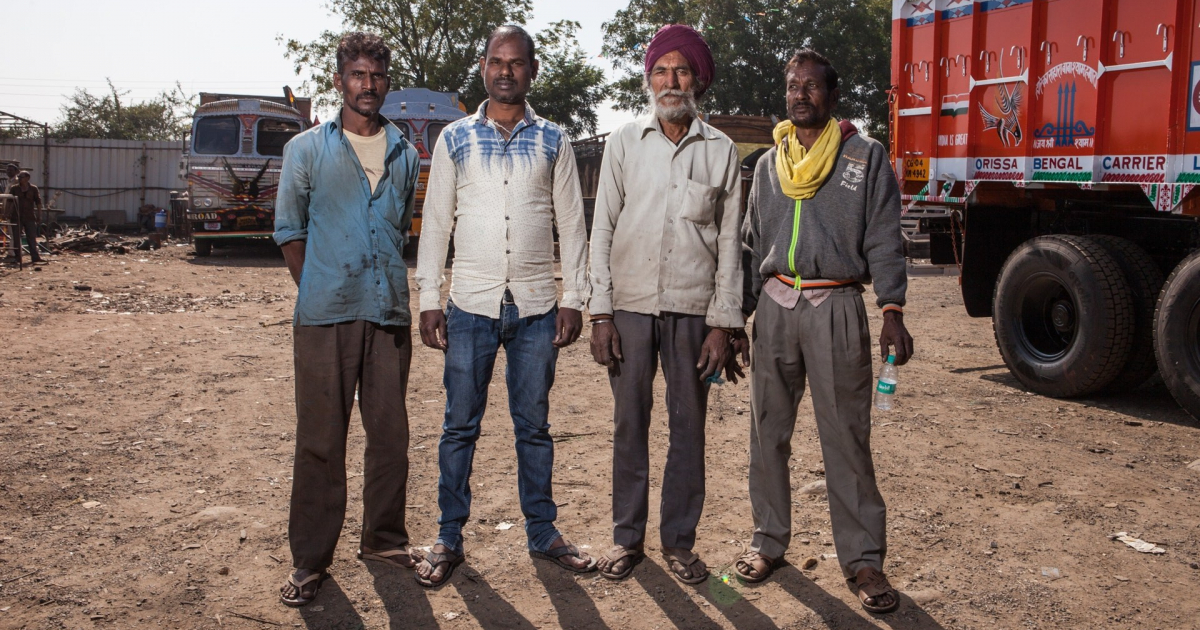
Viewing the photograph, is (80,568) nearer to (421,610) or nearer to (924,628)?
(421,610)

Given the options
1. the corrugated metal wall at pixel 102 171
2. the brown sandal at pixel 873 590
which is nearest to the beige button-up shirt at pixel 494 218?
the brown sandal at pixel 873 590

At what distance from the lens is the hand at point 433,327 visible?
3.51 metres

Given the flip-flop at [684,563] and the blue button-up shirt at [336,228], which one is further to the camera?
the flip-flop at [684,563]

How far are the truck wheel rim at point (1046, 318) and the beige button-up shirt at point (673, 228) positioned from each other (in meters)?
4.01

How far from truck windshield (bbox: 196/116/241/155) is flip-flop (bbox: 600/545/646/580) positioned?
15246 mm

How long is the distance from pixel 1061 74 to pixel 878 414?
247cm

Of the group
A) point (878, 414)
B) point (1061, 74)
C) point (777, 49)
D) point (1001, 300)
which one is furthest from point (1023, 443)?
point (777, 49)

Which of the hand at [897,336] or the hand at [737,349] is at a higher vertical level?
the hand at [897,336]

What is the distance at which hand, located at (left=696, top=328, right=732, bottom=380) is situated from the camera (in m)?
3.49

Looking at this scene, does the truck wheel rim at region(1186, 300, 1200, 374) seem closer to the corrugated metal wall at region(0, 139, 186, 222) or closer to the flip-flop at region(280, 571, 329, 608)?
the flip-flop at region(280, 571, 329, 608)

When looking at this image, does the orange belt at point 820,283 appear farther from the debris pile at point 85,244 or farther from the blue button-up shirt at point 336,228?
the debris pile at point 85,244

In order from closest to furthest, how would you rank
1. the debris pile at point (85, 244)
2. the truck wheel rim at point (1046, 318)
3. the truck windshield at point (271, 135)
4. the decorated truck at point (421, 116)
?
1. the truck wheel rim at point (1046, 318)
2. the truck windshield at point (271, 135)
3. the decorated truck at point (421, 116)
4. the debris pile at point (85, 244)

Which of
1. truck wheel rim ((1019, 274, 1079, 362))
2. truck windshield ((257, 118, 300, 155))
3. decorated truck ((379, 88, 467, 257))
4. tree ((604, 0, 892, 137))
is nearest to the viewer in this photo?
truck wheel rim ((1019, 274, 1079, 362))

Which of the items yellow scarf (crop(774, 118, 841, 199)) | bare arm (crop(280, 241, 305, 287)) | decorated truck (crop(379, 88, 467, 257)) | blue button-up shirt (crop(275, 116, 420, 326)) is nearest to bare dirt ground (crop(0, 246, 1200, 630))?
blue button-up shirt (crop(275, 116, 420, 326))
